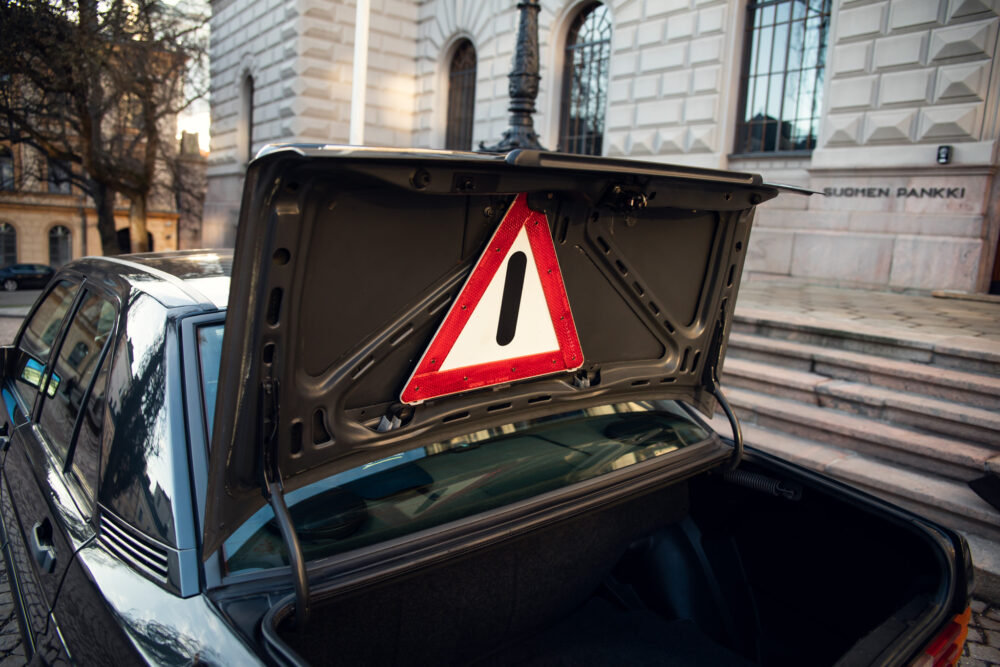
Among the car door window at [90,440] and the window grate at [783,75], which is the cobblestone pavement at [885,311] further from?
the car door window at [90,440]

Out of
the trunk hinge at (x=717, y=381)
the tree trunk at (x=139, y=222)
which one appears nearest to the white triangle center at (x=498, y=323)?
→ the trunk hinge at (x=717, y=381)

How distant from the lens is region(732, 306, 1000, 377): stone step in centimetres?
502

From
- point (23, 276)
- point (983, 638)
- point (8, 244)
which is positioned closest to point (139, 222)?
point (23, 276)

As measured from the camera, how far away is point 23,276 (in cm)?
3319

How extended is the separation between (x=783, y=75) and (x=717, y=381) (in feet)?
33.1

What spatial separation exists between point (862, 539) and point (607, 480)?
830 mm

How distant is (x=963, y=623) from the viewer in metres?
1.74

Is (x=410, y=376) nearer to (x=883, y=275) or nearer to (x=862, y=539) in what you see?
(x=862, y=539)

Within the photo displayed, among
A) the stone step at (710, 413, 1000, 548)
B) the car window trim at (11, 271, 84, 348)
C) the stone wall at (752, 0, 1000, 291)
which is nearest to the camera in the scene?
the car window trim at (11, 271, 84, 348)

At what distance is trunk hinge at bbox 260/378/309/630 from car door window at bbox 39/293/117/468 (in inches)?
36.1

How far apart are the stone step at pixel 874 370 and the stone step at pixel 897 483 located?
2.54 feet

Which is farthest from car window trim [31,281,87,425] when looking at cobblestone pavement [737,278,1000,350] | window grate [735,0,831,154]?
window grate [735,0,831,154]

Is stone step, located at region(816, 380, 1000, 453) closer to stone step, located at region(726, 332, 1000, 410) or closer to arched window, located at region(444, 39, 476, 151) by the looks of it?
stone step, located at region(726, 332, 1000, 410)

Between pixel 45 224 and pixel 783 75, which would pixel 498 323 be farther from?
pixel 45 224
